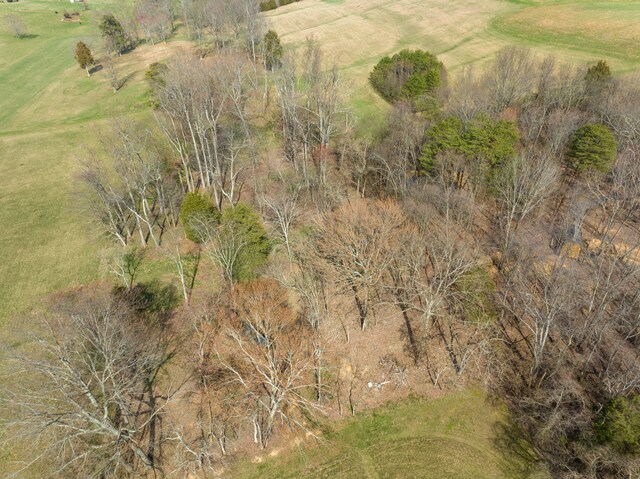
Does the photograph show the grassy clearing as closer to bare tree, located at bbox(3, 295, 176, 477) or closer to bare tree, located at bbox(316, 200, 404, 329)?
bare tree, located at bbox(3, 295, 176, 477)

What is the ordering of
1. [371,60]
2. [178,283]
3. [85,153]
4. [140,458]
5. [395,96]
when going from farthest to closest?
[371,60] → [395,96] → [85,153] → [178,283] → [140,458]

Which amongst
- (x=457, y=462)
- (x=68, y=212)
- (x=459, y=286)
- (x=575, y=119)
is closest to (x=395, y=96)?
(x=575, y=119)

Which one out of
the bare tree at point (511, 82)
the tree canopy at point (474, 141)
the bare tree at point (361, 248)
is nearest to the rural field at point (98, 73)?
the bare tree at point (511, 82)

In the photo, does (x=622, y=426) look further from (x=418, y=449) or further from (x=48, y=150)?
(x=48, y=150)

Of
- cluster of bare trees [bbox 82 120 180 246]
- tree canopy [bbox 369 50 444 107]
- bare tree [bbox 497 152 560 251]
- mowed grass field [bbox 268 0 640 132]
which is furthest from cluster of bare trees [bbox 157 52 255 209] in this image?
bare tree [bbox 497 152 560 251]

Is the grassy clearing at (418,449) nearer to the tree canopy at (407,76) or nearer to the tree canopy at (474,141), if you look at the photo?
the tree canopy at (474,141)

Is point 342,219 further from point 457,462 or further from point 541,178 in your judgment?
point 457,462
